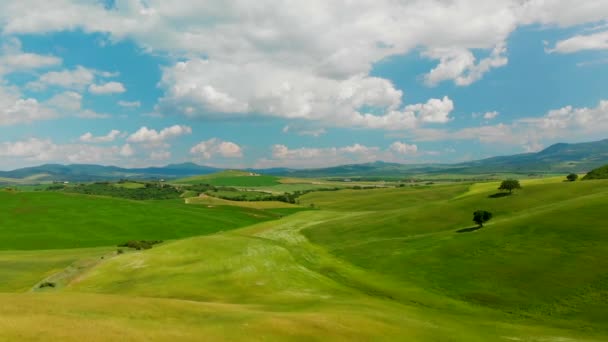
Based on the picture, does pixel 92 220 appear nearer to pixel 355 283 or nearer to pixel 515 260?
pixel 355 283

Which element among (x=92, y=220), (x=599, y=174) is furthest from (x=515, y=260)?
(x=92, y=220)

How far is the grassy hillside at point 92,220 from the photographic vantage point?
114 m

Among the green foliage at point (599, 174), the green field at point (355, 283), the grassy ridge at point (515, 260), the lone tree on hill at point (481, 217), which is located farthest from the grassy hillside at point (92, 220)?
the green foliage at point (599, 174)

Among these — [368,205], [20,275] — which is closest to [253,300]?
[20,275]

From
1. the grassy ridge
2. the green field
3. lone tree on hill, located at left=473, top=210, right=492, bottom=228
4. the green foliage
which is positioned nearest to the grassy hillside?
the green field

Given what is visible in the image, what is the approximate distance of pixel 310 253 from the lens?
79.7m

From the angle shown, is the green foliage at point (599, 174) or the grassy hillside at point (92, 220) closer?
the grassy hillside at point (92, 220)

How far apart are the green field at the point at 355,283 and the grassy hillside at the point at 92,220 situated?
672cm

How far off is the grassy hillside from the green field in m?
6.72

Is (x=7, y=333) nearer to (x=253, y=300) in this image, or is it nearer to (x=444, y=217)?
(x=253, y=300)

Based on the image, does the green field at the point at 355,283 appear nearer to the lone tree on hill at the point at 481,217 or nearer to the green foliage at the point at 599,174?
the lone tree on hill at the point at 481,217

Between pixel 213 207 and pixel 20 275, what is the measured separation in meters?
125

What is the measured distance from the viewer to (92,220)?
13850 cm

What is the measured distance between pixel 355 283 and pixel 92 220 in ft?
386
